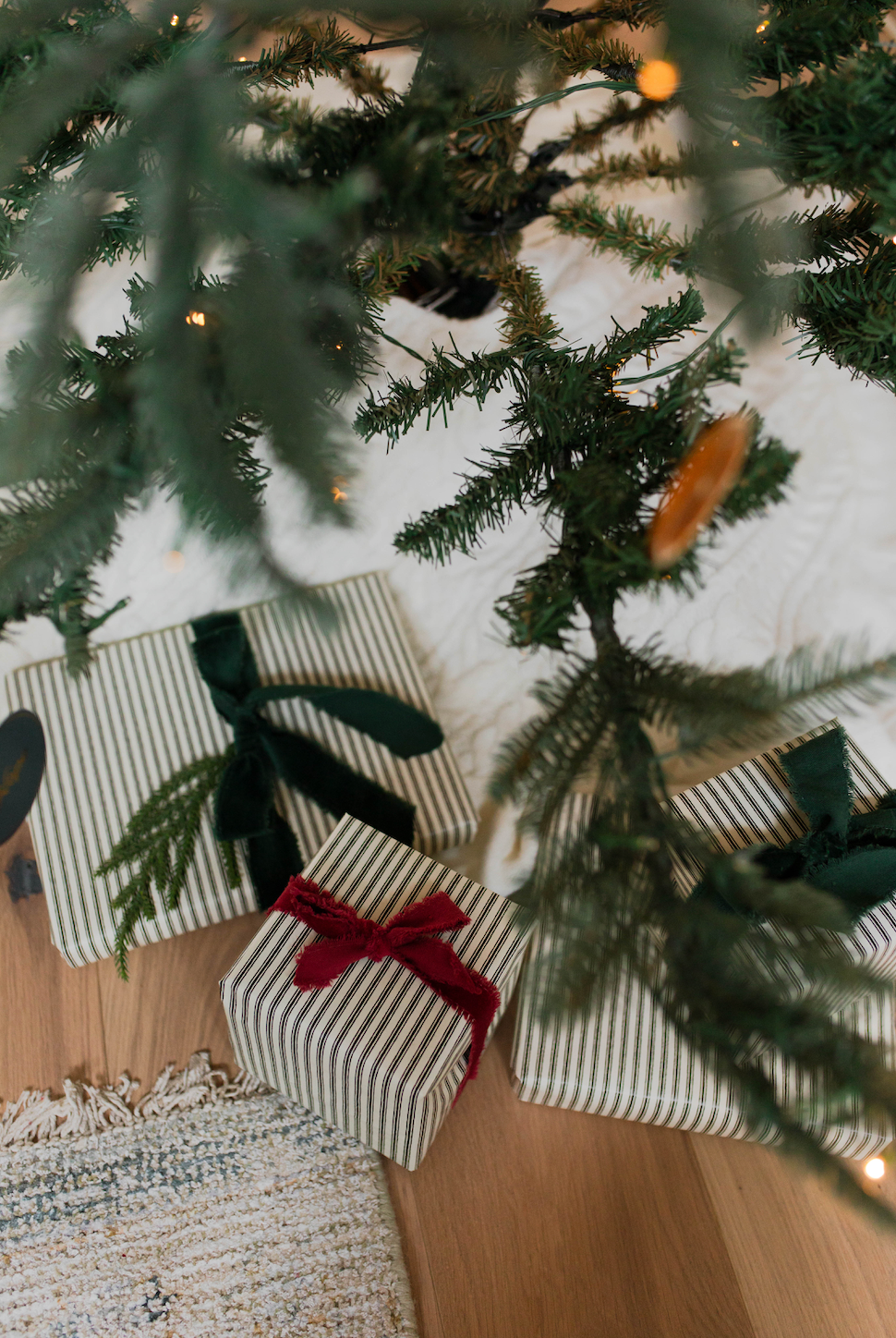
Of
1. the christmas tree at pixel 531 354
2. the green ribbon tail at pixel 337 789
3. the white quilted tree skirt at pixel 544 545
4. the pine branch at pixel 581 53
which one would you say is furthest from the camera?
the white quilted tree skirt at pixel 544 545

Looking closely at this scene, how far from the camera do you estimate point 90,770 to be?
2.18 ft

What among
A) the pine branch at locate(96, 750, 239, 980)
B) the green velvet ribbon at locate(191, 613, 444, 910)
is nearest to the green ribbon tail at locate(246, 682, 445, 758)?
the green velvet ribbon at locate(191, 613, 444, 910)

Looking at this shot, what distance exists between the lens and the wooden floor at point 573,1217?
0.56 m

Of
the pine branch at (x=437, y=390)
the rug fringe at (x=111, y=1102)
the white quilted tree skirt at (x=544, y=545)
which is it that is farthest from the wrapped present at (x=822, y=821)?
the rug fringe at (x=111, y=1102)

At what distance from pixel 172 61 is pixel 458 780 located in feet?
1.74

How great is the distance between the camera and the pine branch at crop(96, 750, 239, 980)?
0.61 meters

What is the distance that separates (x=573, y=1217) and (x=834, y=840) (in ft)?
1.08

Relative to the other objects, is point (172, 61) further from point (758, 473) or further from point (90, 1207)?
point (90, 1207)

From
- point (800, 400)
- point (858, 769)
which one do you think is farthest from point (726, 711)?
point (800, 400)

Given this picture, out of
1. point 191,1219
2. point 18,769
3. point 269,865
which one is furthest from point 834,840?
point 18,769

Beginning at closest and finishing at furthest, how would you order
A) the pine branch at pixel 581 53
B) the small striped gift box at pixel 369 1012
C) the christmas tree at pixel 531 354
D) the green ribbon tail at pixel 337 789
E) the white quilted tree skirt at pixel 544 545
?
the christmas tree at pixel 531 354 → the pine branch at pixel 581 53 → the small striped gift box at pixel 369 1012 → the green ribbon tail at pixel 337 789 → the white quilted tree skirt at pixel 544 545

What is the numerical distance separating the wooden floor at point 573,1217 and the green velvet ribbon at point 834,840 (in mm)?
207

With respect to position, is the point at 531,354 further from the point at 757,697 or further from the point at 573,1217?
the point at 573,1217

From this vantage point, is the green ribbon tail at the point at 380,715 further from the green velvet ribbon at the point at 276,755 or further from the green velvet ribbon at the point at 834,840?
the green velvet ribbon at the point at 834,840
